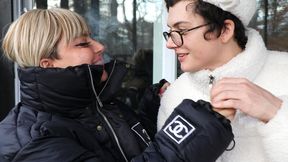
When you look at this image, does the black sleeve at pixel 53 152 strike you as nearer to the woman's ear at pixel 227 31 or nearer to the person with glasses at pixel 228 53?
the person with glasses at pixel 228 53

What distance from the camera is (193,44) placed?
125cm

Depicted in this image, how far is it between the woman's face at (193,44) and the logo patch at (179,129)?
30cm

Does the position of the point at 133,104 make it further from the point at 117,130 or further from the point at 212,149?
the point at 212,149

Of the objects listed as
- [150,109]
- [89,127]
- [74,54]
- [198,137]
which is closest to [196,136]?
[198,137]

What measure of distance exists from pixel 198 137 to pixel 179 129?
5 cm

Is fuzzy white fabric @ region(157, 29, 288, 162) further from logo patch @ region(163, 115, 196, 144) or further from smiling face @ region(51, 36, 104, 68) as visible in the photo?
smiling face @ region(51, 36, 104, 68)

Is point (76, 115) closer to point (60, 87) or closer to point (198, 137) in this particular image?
point (60, 87)

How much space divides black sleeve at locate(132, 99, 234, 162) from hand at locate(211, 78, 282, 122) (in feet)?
0.10

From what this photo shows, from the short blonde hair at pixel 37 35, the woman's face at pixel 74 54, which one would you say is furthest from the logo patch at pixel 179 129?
the short blonde hair at pixel 37 35

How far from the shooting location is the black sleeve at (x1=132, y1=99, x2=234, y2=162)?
3.22 ft

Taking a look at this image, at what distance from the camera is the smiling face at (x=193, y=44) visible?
1250 mm

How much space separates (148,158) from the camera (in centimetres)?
104

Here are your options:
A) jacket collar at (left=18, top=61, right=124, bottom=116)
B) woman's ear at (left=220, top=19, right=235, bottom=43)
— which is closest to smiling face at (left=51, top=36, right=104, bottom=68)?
jacket collar at (left=18, top=61, right=124, bottom=116)

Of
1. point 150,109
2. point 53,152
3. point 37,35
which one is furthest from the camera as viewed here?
point 150,109
